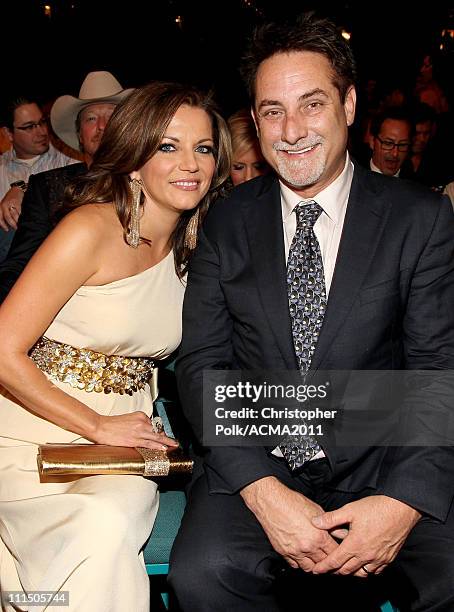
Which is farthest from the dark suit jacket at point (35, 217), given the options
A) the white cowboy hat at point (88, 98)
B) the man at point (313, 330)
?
the man at point (313, 330)

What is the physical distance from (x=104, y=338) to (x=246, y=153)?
4.33 feet

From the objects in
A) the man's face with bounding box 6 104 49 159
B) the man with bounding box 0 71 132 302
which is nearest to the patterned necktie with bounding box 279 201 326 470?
the man with bounding box 0 71 132 302

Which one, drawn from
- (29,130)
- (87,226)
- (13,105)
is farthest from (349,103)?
(13,105)

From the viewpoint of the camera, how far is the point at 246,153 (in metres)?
3.23

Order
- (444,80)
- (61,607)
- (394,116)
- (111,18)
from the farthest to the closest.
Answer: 1. (111,18)
2. (444,80)
3. (394,116)
4. (61,607)

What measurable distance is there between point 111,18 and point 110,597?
9808 mm

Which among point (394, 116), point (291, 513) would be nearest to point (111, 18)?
point (394, 116)

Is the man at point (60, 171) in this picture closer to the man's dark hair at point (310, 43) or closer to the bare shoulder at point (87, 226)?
the bare shoulder at point (87, 226)

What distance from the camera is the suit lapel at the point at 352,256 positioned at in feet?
6.54

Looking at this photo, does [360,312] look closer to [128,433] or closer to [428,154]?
[128,433]

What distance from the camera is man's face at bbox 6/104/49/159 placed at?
4477 mm

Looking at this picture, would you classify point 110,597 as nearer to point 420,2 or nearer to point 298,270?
point 298,270

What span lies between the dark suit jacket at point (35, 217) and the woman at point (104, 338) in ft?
2.96

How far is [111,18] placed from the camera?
1037 centimetres
